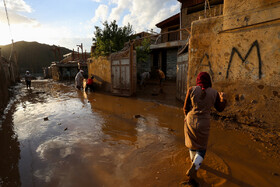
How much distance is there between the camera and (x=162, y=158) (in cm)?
271

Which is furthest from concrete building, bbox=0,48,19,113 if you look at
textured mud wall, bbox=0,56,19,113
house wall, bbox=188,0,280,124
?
house wall, bbox=188,0,280,124

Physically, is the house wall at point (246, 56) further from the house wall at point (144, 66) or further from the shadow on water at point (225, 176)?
the house wall at point (144, 66)

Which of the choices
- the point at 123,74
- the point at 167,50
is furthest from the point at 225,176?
the point at 167,50

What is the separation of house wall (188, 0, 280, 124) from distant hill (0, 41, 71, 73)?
2651 inches

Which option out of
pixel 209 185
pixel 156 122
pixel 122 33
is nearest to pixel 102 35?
pixel 122 33

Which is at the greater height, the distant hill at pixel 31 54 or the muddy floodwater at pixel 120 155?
the distant hill at pixel 31 54

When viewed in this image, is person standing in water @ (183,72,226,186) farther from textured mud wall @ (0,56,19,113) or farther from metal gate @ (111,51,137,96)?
textured mud wall @ (0,56,19,113)

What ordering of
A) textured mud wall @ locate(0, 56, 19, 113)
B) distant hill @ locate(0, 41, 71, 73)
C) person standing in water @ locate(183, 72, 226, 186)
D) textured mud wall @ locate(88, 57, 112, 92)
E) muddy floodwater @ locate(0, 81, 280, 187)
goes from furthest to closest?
distant hill @ locate(0, 41, 71, 73) < textured mud wall @ locate(88, 57, 112, 92) < textured mud wall @ locate(0, 56, 19, 113) < muddy floodwater @ locate(0, 81, 280, 187) < person standing in water @ locate(183, 72, 226, 186)

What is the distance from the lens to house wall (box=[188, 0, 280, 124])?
10.4ft

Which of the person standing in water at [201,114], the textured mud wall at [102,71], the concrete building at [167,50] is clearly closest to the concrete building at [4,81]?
the textured mud wall at [102,71]

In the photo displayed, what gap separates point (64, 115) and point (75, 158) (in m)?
3.14

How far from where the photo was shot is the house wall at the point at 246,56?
3176 millimetres

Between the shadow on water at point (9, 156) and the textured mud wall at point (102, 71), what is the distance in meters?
6.16

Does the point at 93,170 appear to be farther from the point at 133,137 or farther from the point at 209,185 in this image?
the point at 209,185
